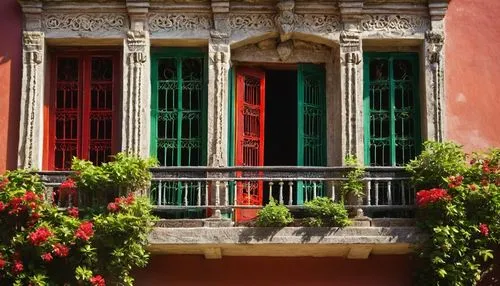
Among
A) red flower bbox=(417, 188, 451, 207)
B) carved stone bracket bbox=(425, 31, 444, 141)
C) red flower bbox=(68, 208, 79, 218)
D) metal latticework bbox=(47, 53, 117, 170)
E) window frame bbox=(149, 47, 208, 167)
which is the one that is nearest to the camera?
red flower bbox=(417, 188, 451, 207)

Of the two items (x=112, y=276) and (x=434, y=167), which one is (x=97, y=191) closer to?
(x=112, y=276)

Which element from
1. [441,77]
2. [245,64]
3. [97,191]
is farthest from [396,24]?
[97,191]

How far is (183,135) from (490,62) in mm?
4456

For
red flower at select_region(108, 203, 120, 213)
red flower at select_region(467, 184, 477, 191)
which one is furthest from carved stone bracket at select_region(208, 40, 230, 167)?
red flower at select_region(467, 184, 477, 191)


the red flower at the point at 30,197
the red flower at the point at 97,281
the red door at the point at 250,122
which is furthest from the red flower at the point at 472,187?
the red flower at the point at 30,197

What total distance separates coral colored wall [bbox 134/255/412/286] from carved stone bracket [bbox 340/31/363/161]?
1524 mm

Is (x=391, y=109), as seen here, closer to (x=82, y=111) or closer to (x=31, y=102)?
(x=82, y=111)

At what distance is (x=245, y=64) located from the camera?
14.4m

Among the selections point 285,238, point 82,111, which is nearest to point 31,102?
point 82,111

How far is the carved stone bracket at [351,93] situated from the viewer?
1379 centimetres

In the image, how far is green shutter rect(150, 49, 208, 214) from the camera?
14.0 m

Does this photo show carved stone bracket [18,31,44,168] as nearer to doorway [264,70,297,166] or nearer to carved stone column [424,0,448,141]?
doorway [264,70,297,166]

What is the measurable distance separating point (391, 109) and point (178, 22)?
10.7 feet

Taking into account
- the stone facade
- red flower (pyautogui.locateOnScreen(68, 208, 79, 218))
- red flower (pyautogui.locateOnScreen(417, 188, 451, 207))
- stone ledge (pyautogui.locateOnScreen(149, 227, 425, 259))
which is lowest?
stone ledge (pyautogui.locateOnScreen(149, 227, 425, 259))
